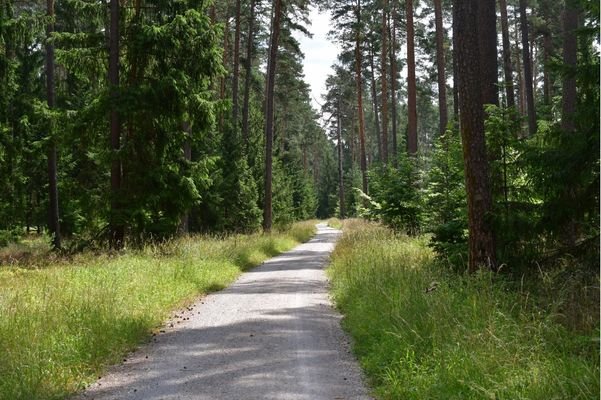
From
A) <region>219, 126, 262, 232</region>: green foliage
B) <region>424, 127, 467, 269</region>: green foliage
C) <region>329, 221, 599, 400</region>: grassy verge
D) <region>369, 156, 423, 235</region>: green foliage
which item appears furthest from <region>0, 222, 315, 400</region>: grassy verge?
<region>219, 126, 262, 232</region>: green foliage

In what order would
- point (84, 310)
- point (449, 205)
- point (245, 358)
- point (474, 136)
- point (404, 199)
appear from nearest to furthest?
point (245, 358) → point (84, 310) → point (474, 136) → point (449, 205) → point (404, 199)

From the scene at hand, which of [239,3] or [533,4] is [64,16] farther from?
[533,4]

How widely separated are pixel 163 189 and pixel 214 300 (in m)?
6.24

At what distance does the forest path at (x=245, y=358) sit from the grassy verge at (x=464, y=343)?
1.34 ft

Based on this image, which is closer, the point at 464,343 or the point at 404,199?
the point at 464,343

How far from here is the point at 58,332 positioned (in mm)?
7074

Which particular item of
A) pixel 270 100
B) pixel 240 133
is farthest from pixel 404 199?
pixel 240 133

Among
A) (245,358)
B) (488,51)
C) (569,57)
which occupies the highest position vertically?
(569,57)

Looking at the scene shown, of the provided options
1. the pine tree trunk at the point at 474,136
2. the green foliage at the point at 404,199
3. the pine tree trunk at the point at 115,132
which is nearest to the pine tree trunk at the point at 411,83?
the green foliage at the point at 404,199

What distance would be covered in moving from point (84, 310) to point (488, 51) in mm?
9509

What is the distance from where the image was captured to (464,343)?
5.62m

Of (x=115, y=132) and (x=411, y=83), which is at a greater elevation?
(x=411, y=83)

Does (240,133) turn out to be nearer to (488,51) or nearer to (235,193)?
(235,193)

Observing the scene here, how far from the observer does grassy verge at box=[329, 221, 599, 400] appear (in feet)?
15.1
